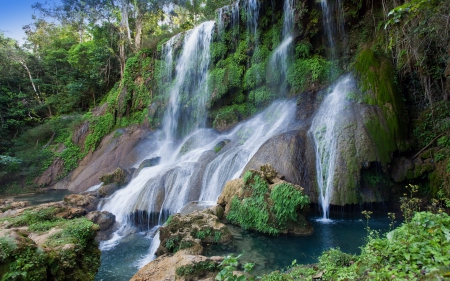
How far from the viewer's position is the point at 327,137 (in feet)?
33.7

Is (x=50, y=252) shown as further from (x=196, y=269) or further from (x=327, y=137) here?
(x=327, y=137)

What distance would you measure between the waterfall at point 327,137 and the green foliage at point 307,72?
98.3 inches

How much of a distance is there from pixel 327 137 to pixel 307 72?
6568 millimetres

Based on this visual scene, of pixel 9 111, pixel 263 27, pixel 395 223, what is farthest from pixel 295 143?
pixel 9 111

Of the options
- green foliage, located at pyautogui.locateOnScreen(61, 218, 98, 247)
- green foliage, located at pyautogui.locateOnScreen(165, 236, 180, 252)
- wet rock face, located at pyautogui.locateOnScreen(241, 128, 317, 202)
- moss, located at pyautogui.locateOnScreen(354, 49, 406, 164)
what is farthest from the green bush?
moss, located at pyautogui.locateOnScreen(354, 49, 406, 164)

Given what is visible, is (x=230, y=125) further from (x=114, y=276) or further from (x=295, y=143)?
(x=114, y=276)

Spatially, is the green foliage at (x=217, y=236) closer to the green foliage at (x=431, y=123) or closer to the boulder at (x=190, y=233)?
the boulder at (x=190, y=233)

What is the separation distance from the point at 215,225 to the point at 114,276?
2.85 meters

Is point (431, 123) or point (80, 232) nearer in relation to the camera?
point (80, 232)

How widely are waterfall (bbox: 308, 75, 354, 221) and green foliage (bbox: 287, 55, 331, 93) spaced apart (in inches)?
98.3

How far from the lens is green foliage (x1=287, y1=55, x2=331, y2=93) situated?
1509 cm

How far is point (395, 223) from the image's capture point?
27.2 feet

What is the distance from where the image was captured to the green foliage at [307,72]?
15.1 metres

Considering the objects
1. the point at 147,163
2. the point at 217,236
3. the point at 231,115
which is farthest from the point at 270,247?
the point at 231,115
